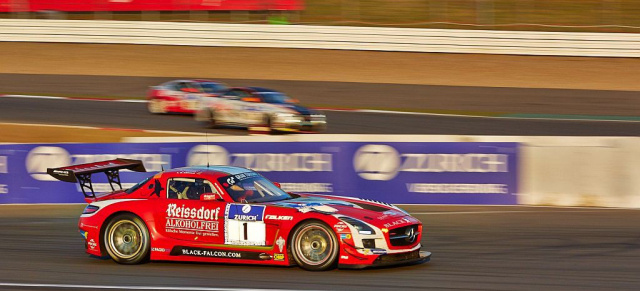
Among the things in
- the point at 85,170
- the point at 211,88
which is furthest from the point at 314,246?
Result: the point at 211,88

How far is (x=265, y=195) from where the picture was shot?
953 cm

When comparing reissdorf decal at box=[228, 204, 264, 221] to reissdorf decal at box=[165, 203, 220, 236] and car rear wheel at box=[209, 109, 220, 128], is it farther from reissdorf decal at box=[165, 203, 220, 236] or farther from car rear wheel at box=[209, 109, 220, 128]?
car rear wheel at box=[209, 109, 220, 128]

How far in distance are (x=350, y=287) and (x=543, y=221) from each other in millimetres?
5513

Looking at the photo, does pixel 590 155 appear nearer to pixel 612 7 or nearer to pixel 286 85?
pixel 286 85

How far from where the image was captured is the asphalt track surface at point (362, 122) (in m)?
21.8

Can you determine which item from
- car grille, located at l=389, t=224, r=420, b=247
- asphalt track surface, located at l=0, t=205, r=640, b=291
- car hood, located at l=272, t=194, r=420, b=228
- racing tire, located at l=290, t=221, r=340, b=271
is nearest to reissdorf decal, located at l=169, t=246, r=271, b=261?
asphalt track surface, located at l=0, t=205, r=640, b=291

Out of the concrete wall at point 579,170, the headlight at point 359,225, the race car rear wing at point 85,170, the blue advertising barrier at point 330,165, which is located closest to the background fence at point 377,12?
the blue advertising barrier at point 330,165

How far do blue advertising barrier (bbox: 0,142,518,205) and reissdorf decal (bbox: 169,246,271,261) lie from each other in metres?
5.35

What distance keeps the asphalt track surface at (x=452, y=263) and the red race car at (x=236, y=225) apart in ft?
0.54

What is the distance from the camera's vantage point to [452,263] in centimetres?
937

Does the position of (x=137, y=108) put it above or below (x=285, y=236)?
above

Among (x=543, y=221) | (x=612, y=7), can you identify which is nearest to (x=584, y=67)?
(x=612, y=7)

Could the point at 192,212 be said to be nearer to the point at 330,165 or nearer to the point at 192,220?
the point at 192,220

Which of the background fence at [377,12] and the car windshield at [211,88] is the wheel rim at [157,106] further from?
the background fence at [377,12]
